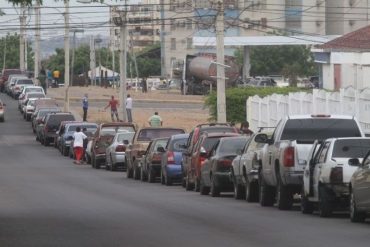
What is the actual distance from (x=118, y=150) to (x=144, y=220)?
961 inches

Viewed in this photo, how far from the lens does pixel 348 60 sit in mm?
61531

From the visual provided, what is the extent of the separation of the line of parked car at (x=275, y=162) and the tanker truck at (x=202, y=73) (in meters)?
58.4

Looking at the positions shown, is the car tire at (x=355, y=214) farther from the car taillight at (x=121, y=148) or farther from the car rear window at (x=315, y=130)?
the car taillight at (x=121, y=148)

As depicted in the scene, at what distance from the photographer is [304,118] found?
25484 millimetres

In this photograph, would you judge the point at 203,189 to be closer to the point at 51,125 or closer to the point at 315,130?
the point at 315,130

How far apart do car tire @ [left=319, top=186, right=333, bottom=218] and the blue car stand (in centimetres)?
1423

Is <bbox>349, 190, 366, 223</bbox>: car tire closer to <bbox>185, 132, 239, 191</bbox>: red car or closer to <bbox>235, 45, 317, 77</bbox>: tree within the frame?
<bbox>185, 132, 239, 191</bbox>: red car

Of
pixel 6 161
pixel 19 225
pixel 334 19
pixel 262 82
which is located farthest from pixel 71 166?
pixel 334 19

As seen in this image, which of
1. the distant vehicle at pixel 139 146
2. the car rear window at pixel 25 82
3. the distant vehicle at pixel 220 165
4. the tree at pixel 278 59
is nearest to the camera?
the distant vehicle at pixel 220 165

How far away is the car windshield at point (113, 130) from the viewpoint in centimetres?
4962

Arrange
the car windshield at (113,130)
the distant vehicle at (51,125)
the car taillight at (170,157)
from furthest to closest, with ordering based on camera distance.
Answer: the distant vehicle at (51,125) → the car windshield at (113,130) → the car taillight at (170,157)

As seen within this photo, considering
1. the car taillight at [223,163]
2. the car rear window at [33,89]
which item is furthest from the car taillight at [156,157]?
the car rear window at [33,89]

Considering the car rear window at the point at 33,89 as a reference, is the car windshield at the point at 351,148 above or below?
below

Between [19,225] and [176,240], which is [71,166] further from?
[176,240]
